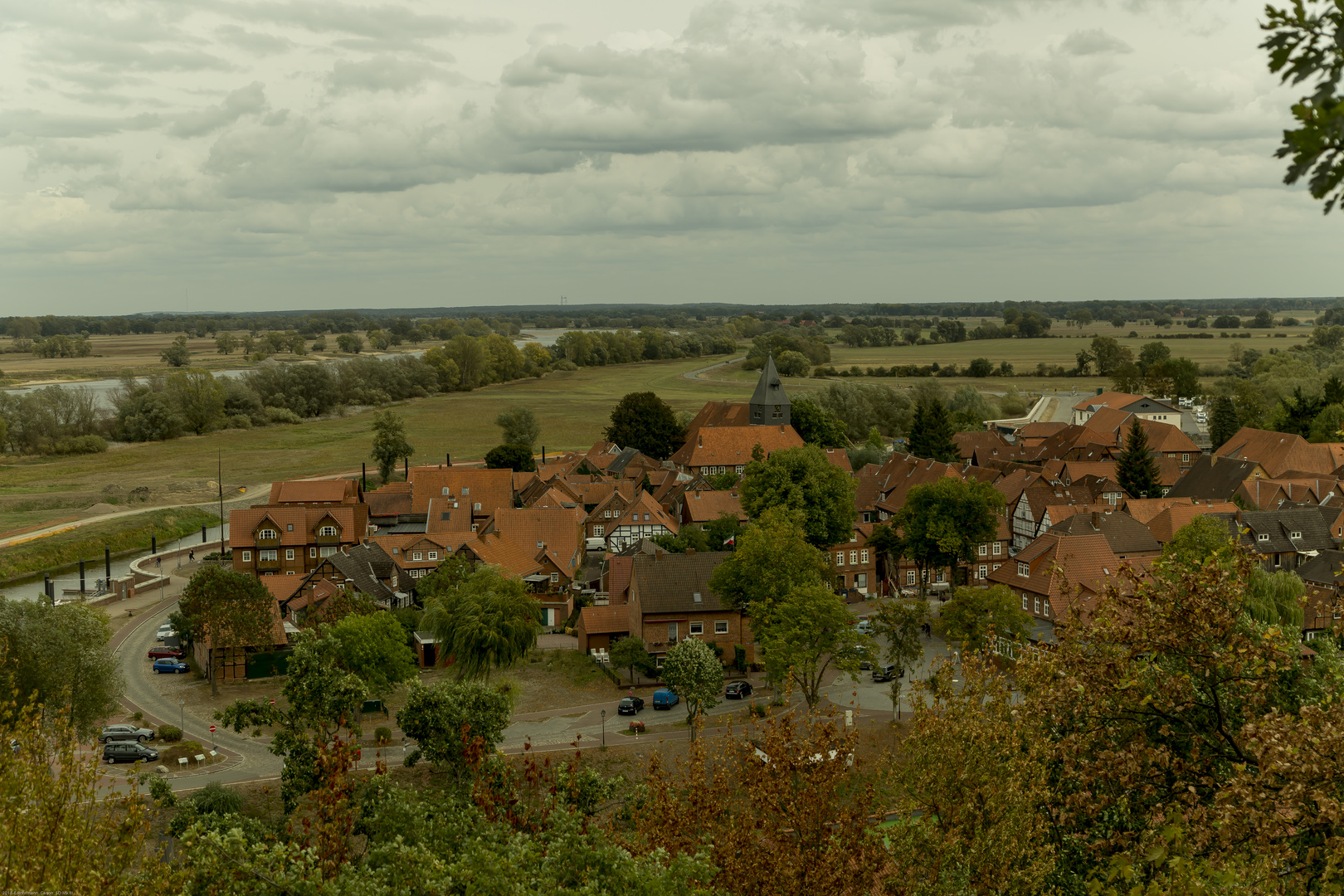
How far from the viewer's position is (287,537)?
56.6 metres

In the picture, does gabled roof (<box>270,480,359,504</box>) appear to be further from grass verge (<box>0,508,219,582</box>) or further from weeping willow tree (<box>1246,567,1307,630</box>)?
weeping willow tree (<box>1246,567,1307,630</box>)

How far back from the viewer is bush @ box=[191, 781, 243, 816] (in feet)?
87.4

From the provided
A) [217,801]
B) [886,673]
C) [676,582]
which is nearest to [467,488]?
[676,582]

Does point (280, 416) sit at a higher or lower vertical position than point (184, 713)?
higher

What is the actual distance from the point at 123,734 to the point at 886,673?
88.2 ft

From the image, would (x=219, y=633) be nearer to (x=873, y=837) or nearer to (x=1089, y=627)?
(x=873, y=837)

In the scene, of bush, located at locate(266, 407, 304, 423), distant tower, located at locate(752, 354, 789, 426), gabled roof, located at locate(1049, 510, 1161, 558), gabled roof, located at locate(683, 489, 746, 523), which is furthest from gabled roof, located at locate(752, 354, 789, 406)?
bush, located at locate(266, 407, 304, 423)

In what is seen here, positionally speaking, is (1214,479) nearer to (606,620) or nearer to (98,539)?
(606,620)

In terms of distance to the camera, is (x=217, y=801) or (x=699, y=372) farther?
(x=699, y=372)

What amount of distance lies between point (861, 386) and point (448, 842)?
10237cm

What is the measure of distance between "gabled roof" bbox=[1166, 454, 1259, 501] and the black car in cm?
5427

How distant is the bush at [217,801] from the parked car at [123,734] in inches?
272

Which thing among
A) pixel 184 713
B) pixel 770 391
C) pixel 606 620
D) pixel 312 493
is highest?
pixel 770 391

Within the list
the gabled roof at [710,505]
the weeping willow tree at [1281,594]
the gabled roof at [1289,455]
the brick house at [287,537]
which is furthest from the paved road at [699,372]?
the weeping willow tree at [1281,594]
